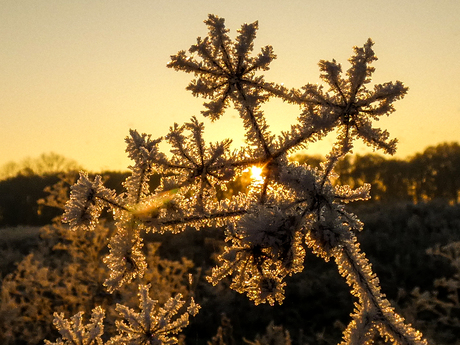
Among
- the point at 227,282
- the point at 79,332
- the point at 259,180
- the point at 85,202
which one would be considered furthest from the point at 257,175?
the point at 227,282

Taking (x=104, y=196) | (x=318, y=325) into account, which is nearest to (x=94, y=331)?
(x=104, y=196)

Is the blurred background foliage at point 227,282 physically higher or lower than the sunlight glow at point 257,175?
higher

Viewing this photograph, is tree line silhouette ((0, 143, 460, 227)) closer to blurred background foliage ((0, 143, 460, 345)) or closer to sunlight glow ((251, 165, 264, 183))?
blurred background foliage ((0, 143, 460, 345))

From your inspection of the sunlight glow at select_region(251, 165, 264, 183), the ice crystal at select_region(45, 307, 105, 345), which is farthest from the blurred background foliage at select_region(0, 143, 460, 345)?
the sunlight glow at select_region(251, 165, 264, 183)

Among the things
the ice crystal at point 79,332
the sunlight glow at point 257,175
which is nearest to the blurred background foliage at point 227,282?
the ice crystal at point 79,332

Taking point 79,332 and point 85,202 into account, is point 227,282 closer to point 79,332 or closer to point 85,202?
point 79,332

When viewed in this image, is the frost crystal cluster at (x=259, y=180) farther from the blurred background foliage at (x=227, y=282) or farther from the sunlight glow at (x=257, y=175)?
the blurred background foliage at (x=227, y=282)
